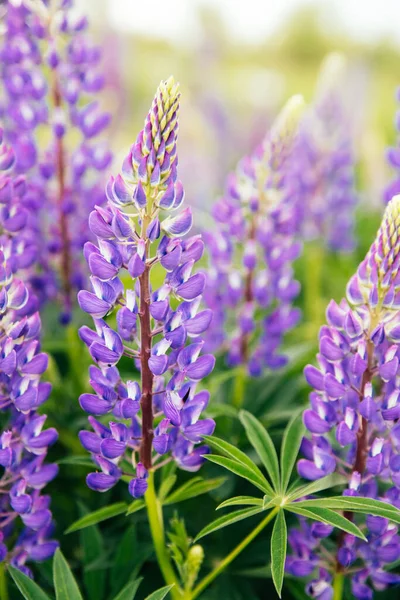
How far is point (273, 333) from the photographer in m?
2.46

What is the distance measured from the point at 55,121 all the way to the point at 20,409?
1112 mm

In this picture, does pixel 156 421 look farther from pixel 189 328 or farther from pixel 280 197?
pixel 280 197

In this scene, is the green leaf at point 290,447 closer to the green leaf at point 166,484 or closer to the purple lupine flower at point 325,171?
the green leaf at point 166,484

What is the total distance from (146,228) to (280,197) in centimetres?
99

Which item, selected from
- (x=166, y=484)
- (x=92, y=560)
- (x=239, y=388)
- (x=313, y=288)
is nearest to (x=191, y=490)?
(x=166, y=484)

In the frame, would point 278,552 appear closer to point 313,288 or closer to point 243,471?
point 243,471

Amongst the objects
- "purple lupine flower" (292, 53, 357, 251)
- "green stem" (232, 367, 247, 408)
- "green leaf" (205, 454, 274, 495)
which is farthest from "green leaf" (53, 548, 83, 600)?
"purple lupine flower" (292, 53, 357, 251)

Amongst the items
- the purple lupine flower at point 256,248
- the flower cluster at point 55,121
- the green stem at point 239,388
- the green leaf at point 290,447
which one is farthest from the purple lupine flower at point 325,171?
Answer: the green leaf at point 290,447

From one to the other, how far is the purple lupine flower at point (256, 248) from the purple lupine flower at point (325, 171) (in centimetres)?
105

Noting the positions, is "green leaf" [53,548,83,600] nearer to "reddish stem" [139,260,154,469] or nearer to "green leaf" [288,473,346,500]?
"reddish stem" [139,260,154,469]

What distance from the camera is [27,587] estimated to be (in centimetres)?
159

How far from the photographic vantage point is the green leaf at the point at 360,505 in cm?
149

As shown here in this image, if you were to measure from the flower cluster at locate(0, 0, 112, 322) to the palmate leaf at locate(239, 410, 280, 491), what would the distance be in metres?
0.90

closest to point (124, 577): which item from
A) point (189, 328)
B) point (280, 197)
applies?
point (189, 328)
